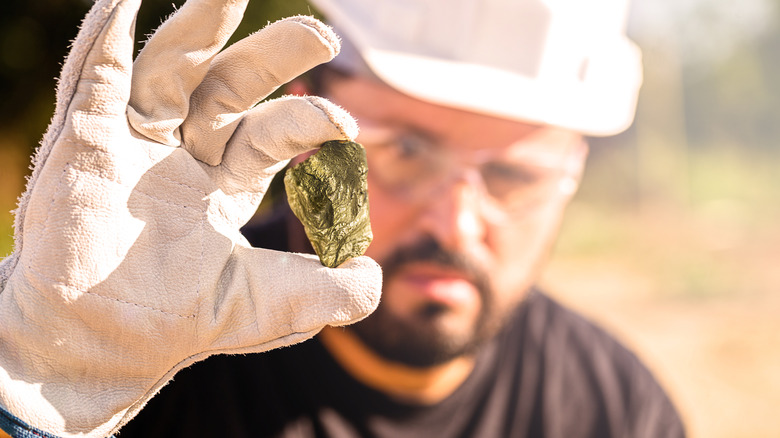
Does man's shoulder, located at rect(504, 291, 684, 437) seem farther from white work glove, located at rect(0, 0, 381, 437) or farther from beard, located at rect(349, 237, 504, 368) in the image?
white work glove, located at rect(0, 0, 381, 437)

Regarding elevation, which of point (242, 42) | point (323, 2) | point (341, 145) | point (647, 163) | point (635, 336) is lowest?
point (635, 336)

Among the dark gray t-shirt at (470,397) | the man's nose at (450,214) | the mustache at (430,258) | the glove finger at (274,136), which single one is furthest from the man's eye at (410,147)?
the glove finger at (274,136)

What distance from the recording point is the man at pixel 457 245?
1.92 m

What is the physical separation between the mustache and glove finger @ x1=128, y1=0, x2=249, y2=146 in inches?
49.1

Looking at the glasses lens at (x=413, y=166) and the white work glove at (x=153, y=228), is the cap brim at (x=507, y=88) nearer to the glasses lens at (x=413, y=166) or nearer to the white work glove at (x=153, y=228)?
the glasses lens at (x=413, y=166)

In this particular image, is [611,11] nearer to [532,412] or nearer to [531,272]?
[531,272]

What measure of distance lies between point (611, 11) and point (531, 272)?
905 mm

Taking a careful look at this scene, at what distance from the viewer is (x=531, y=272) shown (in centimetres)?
218

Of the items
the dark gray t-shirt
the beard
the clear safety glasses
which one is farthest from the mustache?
the dark gray t-shirt

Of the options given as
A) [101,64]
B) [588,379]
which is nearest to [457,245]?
[588,379]

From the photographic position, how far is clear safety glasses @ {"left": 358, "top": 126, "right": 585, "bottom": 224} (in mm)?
1930

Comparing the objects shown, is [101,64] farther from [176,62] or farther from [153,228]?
[153,228]

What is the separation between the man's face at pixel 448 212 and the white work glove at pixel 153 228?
112cm

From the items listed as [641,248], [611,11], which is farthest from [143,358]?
[641,248]
